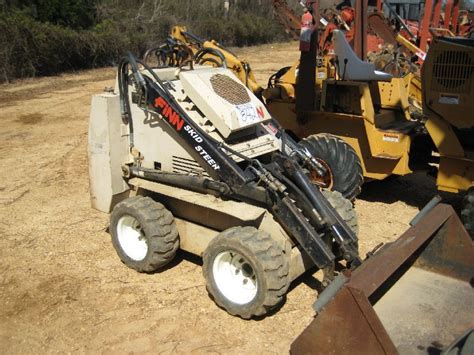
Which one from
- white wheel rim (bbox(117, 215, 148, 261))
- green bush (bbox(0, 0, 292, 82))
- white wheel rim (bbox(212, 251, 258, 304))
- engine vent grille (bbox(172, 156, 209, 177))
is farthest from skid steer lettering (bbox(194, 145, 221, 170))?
green bush (bbox(0, 0, 292, 82))

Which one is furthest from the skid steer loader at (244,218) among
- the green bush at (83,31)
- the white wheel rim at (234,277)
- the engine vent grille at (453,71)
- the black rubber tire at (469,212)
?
the green bush at (83,31)

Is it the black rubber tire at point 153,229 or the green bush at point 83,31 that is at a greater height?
the green bush at point 83,31

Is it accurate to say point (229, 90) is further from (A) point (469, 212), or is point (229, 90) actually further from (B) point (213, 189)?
(A) point (469, 212)

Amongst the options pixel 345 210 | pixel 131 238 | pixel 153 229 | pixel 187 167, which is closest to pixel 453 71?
pixel 345 210

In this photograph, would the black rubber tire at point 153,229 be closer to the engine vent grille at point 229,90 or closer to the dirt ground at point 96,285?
the dirt ground at point 96,285

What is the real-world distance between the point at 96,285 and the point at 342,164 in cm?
284

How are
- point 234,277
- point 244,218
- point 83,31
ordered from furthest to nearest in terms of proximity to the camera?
point 83,31 < point 234,277 < point 244,218

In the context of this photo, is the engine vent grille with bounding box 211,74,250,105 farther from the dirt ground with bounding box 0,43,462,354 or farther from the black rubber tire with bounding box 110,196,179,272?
the dirt ground with bounding box 0,43,462,354

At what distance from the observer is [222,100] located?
4.47 metres

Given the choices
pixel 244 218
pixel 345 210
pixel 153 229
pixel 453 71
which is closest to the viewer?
pixel 244 218

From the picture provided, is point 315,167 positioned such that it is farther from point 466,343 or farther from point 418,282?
point 466,343

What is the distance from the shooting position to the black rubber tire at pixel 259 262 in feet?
12.2

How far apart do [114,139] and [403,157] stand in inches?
120

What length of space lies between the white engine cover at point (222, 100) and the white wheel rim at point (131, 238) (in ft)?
3.72
